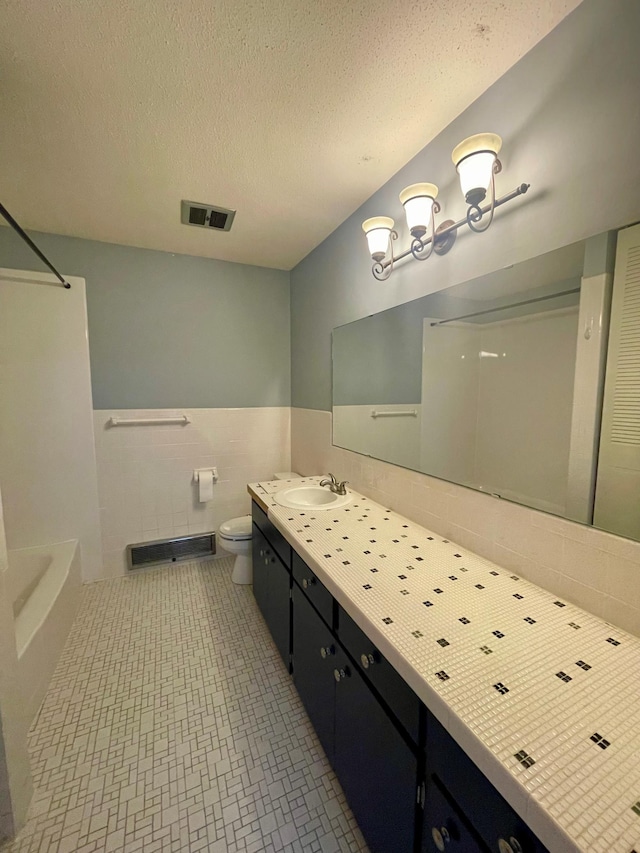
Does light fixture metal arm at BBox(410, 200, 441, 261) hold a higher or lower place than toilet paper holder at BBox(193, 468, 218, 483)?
higher

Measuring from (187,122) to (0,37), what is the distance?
55 centimetres

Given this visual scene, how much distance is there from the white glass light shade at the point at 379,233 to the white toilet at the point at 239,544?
1923mm

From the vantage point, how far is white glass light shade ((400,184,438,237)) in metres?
1.29

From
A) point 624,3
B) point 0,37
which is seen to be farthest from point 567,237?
point 0,37

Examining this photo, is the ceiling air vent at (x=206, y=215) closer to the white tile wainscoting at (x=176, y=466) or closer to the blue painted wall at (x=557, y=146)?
the blue painted wall at (x=557, y=146)

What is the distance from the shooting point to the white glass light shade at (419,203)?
1295 millimetres

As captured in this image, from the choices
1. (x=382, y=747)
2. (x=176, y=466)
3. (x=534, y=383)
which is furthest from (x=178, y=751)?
(x=534, y=383)

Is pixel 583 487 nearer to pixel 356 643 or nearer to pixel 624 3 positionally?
pixel 356 643

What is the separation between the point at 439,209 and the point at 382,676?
1.64 meters

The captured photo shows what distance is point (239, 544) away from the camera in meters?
2.36

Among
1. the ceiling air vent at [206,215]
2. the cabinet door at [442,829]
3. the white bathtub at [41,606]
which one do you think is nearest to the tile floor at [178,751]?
the white bathtub at [41,606]

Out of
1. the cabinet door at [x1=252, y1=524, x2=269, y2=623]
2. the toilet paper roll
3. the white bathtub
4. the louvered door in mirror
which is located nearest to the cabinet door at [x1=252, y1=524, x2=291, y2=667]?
the cabinet door at [x1=252, y1=524, x2=269, y2=623]

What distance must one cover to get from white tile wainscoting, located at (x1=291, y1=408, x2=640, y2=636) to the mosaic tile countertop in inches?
1.8

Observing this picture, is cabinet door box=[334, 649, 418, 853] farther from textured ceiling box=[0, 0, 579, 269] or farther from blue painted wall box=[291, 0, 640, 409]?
textured ceiling box=[0, 0, 579, 269]
